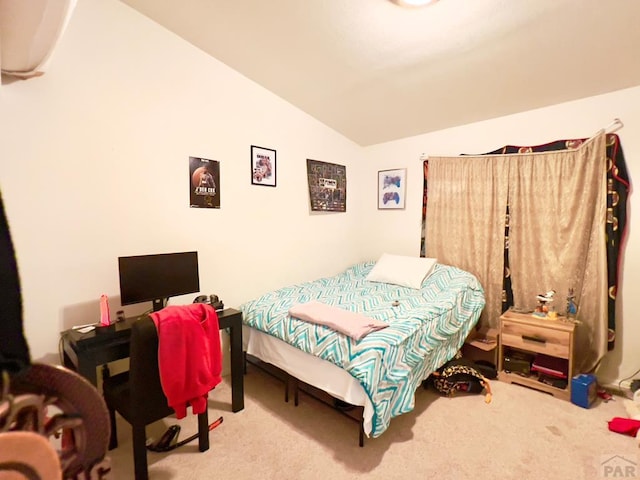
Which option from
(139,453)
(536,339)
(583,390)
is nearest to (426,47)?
(536,339)

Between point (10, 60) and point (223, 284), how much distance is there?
181 centimetres

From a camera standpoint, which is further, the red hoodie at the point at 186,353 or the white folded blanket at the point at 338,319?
the white folded blanket at the point at 338,319

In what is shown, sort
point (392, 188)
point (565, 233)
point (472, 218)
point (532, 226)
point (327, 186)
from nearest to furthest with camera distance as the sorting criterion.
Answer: point (565, 233)
point (532, 226)
point (472, 218)
point (327, 186)
point (392, 188)

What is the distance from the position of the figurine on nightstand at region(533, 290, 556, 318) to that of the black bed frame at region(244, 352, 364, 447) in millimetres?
1695

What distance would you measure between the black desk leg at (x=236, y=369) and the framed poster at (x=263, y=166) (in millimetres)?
1301

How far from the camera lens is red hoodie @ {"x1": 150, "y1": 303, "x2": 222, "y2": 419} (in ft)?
5.37

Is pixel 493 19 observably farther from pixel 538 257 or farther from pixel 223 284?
pixel 223 284

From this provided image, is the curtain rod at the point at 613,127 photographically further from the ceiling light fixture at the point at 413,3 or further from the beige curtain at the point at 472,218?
the ceiling light fixture at the point at 413,3

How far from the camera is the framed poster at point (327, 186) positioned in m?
3.39

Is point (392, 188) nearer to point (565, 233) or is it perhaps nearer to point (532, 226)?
point (532, 226)

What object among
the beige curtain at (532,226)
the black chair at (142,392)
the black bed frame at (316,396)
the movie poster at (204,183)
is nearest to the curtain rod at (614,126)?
the beige curtain at (532,226)

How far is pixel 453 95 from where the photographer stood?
2.73 metres

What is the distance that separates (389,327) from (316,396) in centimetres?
83

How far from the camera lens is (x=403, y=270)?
3.24 meters
